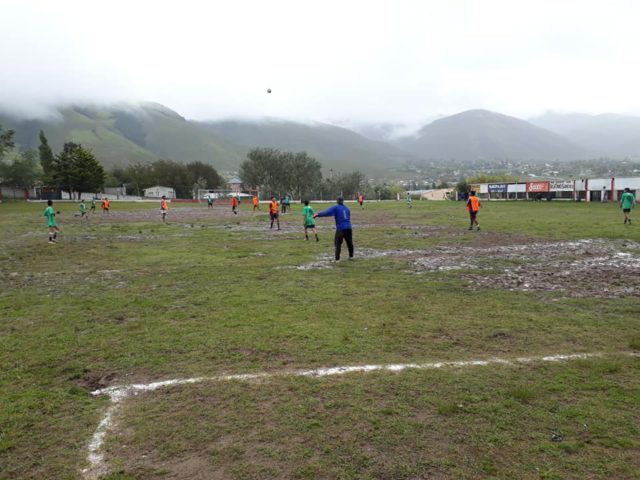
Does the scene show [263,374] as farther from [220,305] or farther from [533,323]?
[533,323]

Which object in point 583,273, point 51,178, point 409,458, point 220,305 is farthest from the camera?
point 51,178

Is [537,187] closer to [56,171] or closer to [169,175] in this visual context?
[56,171]

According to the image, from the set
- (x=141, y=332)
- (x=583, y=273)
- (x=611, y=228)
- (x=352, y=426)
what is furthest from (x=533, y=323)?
(x=611, y=228)

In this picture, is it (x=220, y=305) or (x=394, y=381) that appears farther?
(x=220, y=305)

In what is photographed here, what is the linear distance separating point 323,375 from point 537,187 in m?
82.8

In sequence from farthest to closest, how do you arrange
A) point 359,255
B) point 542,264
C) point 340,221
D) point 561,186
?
point 561,186 → point 359,255 → point 340,221 → point 542,264

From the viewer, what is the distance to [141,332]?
22.9 ft

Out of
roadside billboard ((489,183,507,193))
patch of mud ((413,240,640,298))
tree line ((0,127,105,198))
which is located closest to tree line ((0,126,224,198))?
tree line ((0,127,105,198))

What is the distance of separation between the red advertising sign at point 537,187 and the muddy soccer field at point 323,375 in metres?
73.4

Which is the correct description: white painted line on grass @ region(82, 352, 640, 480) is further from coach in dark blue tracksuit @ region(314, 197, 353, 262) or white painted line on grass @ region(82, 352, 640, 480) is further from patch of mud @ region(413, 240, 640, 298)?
coach in dark blue tracksuit @ region(314, 197, 353, 262)

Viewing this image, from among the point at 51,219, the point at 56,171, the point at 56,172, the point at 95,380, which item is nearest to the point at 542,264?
the point at 95,380

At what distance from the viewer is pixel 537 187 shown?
258ft

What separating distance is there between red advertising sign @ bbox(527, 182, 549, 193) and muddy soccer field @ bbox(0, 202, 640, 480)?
73.4m

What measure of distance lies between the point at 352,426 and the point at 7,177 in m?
103
